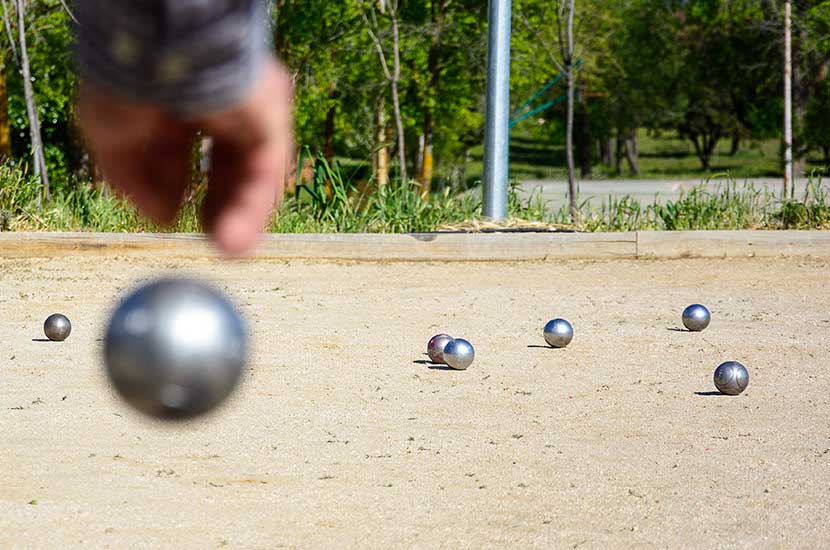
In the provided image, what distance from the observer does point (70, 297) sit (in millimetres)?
11422

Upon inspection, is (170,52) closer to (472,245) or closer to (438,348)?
(438,348)

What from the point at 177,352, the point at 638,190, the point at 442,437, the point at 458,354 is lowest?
the point at 442,437

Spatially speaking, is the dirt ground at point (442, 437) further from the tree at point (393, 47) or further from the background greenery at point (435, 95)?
the tree at point (393, 47)

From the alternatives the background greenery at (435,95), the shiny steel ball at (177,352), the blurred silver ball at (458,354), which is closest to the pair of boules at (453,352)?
the blurred silver ball at (458,354)

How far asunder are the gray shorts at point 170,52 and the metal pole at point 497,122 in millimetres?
14133

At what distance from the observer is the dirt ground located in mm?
4898

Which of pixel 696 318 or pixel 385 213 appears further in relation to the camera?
pixel 385 213

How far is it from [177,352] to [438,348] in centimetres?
660

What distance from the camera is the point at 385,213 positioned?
1537cm

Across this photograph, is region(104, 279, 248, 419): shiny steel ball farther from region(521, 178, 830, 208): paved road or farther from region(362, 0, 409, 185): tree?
region(521, 178, 830, 208): paved road

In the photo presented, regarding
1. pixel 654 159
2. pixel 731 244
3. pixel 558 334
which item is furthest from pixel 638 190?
pixel 654 159

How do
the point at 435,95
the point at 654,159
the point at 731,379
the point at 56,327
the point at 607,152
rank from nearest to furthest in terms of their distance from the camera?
the point at 731,379, the point at 56,327, the point at 435,95, the point at 607,152, the point at 654,159

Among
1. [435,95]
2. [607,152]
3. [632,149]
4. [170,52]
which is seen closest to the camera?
[170,52]

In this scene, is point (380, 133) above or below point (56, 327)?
above
